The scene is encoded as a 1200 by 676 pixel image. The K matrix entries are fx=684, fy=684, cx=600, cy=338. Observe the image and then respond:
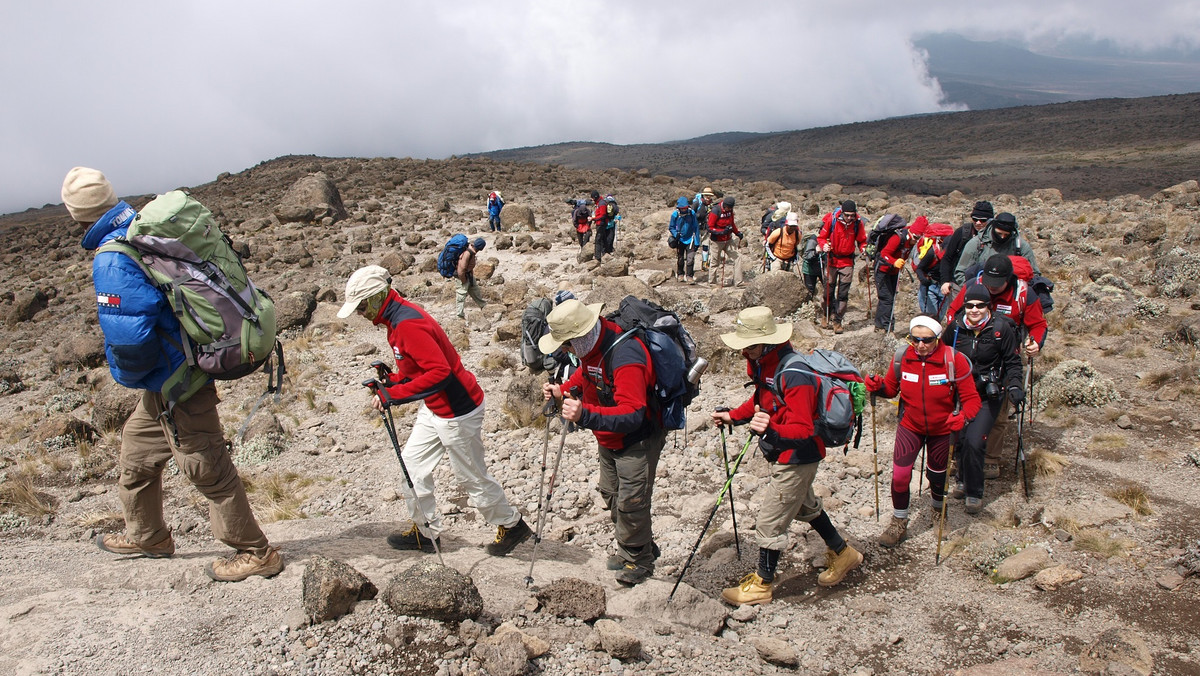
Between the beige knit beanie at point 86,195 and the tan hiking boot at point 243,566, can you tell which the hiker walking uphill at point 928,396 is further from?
the beige knit beanie at point 86,195

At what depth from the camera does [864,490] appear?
6.53 m

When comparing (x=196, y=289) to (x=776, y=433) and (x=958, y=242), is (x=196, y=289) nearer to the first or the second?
(x=776, y=433)

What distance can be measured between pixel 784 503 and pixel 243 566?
3.52m

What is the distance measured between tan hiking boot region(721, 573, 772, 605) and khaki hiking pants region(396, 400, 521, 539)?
1.89 metres

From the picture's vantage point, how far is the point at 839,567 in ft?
16.4

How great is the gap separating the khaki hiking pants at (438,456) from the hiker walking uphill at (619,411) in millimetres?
625

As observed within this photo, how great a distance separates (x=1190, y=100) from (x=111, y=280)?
92074 millimetres

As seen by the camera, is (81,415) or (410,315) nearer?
(410,315)

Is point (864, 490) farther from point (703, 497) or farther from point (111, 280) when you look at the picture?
point (111, 280)

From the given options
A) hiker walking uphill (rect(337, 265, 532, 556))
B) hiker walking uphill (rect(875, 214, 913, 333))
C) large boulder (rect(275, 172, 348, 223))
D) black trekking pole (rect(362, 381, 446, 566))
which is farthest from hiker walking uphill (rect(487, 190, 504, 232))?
black trekking pole (rect(362, 381, 446, 566))

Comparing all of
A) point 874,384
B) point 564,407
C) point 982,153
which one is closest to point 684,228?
point 874,384

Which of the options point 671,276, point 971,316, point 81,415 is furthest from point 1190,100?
point 81,415

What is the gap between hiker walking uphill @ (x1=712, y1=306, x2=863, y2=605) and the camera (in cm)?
Result: 428

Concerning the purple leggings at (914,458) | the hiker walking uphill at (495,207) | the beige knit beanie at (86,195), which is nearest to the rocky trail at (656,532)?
the purple leggings at (914,458)
